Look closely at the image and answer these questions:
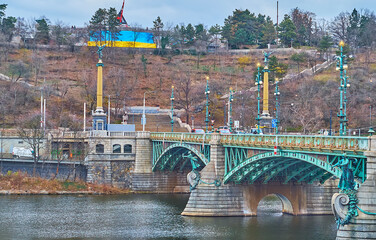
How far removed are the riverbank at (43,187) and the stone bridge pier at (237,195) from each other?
80.5 feet

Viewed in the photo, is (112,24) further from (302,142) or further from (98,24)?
(302,142)

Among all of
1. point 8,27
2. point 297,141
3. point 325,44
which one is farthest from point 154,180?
point 8,27

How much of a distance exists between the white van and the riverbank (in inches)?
275

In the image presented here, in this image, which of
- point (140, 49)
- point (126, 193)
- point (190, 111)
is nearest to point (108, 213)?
point (126, 193)

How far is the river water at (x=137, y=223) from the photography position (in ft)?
183

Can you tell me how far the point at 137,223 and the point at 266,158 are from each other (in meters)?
15.8

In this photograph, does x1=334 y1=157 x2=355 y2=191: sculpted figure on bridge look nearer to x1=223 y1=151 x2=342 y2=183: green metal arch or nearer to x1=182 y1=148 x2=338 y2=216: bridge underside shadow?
x1=223 y1=151 x2=342 y2=183: green metal arch

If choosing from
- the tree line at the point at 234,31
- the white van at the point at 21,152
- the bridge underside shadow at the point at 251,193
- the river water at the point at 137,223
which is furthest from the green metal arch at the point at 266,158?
the tree line at the point at 234,31

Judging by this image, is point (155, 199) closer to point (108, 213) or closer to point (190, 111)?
point (108, 213)

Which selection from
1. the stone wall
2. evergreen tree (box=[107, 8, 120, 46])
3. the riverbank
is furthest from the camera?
evergreen tree (box=[107, 8, 120, 46])

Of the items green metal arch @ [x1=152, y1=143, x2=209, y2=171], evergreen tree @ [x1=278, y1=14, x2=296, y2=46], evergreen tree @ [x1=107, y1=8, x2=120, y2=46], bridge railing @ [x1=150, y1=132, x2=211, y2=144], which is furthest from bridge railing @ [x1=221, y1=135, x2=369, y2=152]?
evergreen tree @ [x1=278, y1=14, x2=296, y2=46]

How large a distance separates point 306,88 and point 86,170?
191ft

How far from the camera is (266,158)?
2110 inches

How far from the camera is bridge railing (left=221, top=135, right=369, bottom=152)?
39500 millimetres
